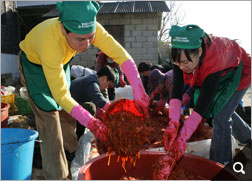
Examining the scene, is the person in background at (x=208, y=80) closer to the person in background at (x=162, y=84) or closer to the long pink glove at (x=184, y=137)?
the long pink glove at (x=184, y=137)

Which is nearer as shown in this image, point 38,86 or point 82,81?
point 38,86

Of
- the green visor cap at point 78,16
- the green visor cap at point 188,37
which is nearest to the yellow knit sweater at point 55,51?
the green visor cap at point 78,16

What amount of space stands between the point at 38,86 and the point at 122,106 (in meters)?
0.82

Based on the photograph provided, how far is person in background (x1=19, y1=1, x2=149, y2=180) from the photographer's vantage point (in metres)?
1.75

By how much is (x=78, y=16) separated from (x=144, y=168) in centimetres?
130

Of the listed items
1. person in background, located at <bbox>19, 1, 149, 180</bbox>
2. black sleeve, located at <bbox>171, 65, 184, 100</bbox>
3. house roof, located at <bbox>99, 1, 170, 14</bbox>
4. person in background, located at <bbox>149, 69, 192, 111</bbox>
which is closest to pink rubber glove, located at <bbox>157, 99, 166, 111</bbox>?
person in background, located at <bbox>149, 69, 192, 111</bbox>

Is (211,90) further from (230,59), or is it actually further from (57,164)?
(57,164)

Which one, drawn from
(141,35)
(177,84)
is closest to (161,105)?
(177,84)

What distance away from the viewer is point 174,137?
1769 millimetres

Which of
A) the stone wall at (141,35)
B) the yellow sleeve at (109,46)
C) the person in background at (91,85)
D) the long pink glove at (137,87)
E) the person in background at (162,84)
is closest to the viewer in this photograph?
the long pink glove at (137,87)

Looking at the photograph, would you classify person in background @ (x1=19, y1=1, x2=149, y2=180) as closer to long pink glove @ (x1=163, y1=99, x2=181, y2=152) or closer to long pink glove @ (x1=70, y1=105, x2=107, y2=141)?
long pink glove @ (x1=70, y1=105, x2=107, y2=141)

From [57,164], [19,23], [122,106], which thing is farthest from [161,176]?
[19,23]

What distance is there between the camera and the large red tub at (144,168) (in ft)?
5.86

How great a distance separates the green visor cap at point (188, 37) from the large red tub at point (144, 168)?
34.3 inches
